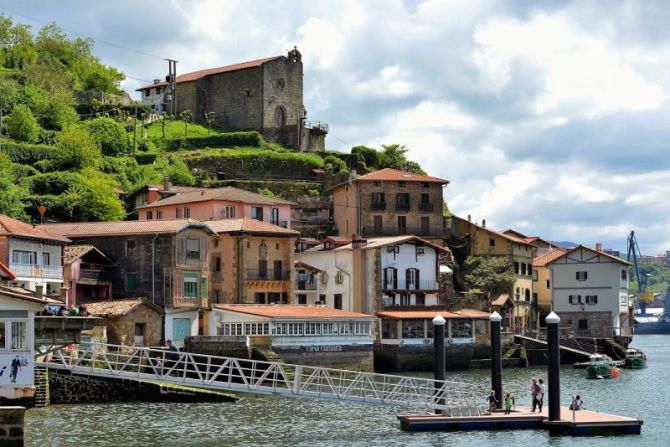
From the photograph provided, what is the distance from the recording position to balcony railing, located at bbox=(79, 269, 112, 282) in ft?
278

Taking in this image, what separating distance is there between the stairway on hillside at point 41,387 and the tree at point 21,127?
70.8 m

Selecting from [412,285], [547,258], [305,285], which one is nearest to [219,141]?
[547,258]

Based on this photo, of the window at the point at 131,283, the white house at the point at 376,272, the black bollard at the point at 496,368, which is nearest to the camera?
the black bollard at the point at 496,368

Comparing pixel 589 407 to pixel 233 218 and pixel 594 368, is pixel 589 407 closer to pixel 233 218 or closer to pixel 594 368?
pixel 594 368

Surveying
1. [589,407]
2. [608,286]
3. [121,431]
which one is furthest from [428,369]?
[121,431]

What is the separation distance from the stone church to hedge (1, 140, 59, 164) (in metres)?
34.3

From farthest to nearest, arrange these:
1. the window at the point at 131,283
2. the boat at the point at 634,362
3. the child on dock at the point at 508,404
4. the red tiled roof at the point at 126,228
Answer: the boat at the point at 634,362 → the red tiled roof at the point at 126,228 → the window at the point at 131,283 → the child on dock at the point at 508,404

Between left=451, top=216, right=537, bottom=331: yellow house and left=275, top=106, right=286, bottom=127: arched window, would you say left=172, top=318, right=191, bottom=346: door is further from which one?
left=275, top=106, right=286, bottom=127: arched window

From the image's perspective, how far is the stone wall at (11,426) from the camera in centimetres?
4347

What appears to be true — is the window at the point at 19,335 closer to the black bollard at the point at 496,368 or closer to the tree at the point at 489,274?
the black bollard at the point at 496,368

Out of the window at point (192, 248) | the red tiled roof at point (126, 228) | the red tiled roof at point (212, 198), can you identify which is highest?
the red tiled roof at point (212, 198)

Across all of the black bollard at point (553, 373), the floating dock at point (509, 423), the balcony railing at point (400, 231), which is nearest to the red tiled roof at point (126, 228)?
A: the balcony railing at point (400, 231)

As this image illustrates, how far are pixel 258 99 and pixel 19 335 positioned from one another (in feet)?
344

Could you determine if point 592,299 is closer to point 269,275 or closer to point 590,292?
point 590,292
